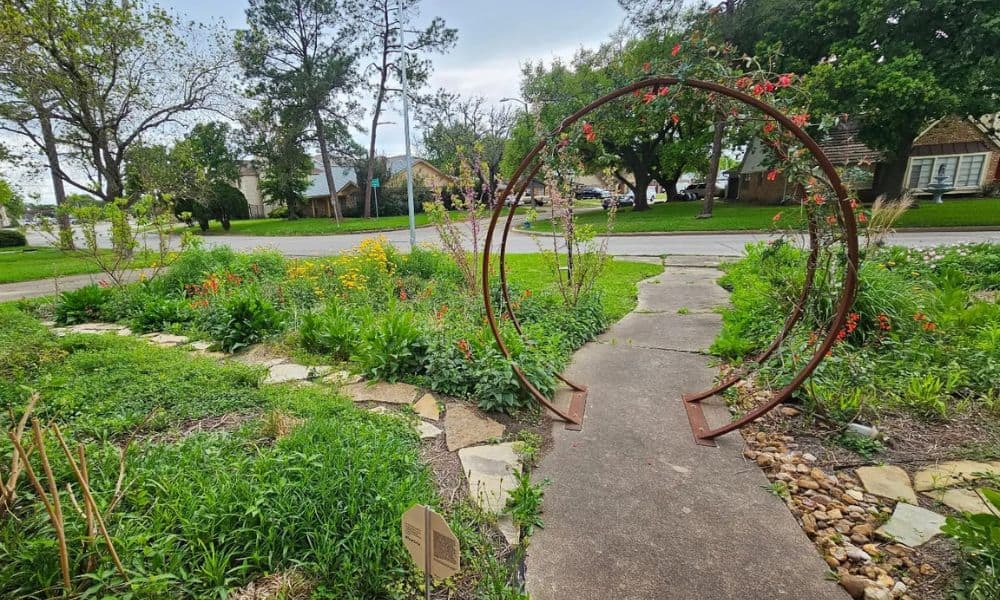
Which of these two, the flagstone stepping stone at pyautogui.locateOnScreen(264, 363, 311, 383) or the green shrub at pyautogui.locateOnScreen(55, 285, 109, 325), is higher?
the green shrub at pyautogui.locateOnScreen(55, 285, 109, 325)

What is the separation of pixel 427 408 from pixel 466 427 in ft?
1.15

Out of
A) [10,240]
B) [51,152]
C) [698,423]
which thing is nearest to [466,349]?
[698,423]

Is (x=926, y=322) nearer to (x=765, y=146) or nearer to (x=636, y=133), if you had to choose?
(x=765, y=146)

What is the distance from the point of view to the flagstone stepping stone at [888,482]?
76.1 inches

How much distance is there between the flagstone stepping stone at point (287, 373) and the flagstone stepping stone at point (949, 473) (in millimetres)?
3716

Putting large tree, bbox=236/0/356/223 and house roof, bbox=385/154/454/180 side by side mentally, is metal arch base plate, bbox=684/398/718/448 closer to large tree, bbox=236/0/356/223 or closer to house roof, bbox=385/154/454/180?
large tree, bbox=236/0/356/223

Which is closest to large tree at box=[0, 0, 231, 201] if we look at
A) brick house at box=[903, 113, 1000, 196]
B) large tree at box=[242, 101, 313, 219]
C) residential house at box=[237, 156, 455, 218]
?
large tree at box=[242, 101, 313, 219]

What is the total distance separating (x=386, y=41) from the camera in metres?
22.6

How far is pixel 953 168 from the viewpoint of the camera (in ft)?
62.8

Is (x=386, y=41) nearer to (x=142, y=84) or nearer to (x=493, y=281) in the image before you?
(x=142, y=84)

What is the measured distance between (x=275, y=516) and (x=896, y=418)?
3345 millimetres

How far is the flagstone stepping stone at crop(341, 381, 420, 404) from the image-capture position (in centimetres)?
284

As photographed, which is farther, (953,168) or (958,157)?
(953,168)

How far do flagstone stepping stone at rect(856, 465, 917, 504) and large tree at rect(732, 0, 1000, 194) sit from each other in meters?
9.62
